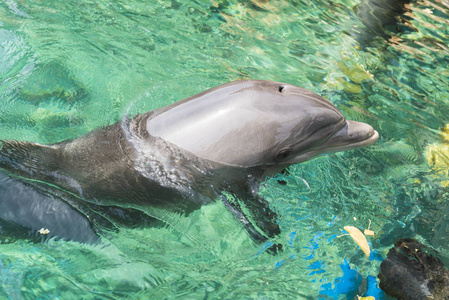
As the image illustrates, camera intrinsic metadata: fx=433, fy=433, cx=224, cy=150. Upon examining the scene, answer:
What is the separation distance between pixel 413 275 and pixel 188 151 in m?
2.51

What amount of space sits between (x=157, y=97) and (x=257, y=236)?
240 cm

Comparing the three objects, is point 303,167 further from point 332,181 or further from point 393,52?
point 393,52

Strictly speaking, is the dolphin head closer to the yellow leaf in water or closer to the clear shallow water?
the clear shallow water

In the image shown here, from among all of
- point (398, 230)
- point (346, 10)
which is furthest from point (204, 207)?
point (346, 10)

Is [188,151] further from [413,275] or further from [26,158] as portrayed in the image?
[413,275]

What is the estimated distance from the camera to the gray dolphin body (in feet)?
13.3

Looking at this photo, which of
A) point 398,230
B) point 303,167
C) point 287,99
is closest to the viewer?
point 287,99

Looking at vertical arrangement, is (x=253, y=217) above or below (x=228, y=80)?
below

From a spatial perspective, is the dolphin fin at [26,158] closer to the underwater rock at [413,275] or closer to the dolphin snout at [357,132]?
the dolphin snout at [357,132]

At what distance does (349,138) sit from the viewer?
4453mm

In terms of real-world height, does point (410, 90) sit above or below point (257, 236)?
above

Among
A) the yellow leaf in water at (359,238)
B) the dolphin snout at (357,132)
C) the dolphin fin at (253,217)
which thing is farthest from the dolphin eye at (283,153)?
the yellow leaf in water at (359,238)

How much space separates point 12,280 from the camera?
372 cm

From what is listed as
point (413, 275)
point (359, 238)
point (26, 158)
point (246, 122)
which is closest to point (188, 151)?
point (246, 122)
